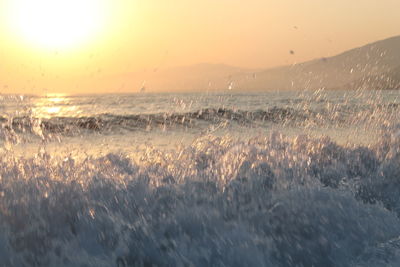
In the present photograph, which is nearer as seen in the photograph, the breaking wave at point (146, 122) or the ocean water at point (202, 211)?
the ocean water at point (202, 211)

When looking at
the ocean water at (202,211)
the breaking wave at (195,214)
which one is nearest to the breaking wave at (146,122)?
the ocean water at (202,211)

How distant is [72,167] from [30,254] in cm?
159

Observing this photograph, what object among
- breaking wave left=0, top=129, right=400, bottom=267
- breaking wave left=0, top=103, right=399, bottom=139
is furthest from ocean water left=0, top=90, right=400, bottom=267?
breaking wave left=0, top=103, right=399, bottom=139

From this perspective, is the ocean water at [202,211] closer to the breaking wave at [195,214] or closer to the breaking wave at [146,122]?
the breaking wave at [195,214]

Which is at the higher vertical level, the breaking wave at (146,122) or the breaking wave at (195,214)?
the breaking wave at (195,214)

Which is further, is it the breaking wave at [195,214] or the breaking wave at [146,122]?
the breaking wave at [146,122]

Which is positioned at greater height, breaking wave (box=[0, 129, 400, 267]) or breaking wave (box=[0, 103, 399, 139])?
breaking wave (box=[0, 129, 400, 267])

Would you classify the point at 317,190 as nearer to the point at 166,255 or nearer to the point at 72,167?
the point at 166,255

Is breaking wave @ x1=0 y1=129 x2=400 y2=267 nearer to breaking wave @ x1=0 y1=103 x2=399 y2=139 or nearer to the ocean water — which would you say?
the ocean water

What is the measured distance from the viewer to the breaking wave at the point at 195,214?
3.52m

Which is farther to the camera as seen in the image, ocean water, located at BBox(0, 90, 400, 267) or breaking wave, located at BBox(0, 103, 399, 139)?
breaking wave, located at BBox(0, 103, 399, 139)

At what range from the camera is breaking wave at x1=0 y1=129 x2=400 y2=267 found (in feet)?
11.6

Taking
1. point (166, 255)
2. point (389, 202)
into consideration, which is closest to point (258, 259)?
point (166, 255)

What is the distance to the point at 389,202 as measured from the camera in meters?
4.79
